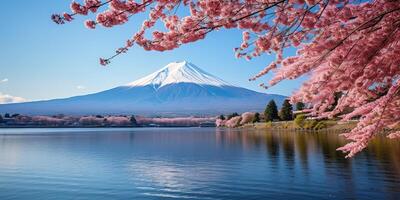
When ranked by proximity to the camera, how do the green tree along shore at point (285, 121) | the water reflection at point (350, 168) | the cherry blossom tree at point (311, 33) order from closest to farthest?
the cherry blossom tree at point (311, 33)
the water reflection at point (350, 168)
the green tree along shore at point (285, 121)

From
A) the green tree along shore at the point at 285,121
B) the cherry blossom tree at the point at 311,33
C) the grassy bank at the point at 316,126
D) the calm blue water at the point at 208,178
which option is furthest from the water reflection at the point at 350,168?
the grassy bank at the point at 316,126

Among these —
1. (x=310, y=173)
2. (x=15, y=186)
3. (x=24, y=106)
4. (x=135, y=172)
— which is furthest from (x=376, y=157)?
(x=24, y=106)

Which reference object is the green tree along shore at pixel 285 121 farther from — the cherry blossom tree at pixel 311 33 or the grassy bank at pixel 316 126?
the cherry blossom tree at pixel 311 33

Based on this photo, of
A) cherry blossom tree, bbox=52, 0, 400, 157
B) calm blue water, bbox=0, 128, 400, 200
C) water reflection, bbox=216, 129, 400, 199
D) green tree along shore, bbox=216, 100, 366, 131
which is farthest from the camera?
green tree along shore, bbox=216, 100, 366, 131

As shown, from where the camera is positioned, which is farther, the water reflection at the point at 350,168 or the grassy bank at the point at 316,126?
the grassy bank at the point at 316,126

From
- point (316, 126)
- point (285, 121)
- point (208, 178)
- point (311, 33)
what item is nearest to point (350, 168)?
point (208, 178)

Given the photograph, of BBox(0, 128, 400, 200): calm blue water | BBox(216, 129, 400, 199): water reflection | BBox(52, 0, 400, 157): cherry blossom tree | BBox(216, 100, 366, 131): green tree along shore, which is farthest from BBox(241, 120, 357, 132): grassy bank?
BBox(52, 0, 400, 157): cherry blossom tree

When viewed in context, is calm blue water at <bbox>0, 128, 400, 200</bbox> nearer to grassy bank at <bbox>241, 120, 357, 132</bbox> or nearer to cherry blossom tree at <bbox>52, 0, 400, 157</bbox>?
cherry blossom tree at <bbox>52, 0, 400, 157</bbox>

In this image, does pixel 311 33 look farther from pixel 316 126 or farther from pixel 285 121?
pixel 285 121

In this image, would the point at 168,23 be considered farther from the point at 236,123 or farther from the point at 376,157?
the point at 236,123

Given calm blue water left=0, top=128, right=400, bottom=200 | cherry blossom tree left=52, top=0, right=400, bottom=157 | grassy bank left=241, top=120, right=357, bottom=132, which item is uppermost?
grassy bank left=241, top=120, right=357, bottom=132

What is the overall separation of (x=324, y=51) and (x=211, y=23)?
1.17m

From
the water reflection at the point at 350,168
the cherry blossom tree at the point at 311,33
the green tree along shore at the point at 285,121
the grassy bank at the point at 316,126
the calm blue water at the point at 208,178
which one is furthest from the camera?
the green tree along shore at the point at 285,121

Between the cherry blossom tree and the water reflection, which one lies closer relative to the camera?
the cherry blossom tree
